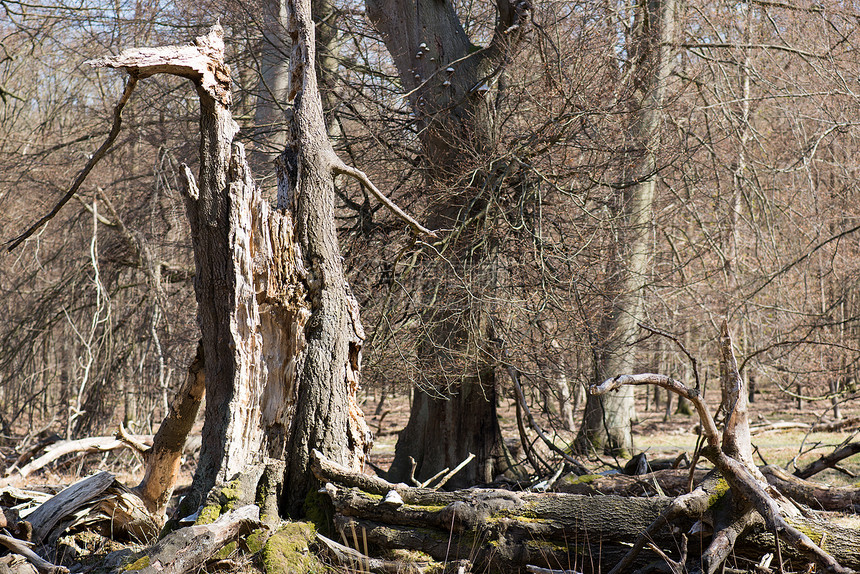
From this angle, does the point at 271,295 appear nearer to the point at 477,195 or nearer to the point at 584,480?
the point at 477,195

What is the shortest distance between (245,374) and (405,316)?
330 centimetres

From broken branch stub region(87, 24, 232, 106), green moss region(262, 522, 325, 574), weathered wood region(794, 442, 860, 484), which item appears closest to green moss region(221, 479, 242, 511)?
green moss region(262, 522, 325, 574)

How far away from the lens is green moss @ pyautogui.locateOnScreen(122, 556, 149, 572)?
3.36m

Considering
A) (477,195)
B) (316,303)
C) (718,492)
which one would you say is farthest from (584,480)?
(316,303)

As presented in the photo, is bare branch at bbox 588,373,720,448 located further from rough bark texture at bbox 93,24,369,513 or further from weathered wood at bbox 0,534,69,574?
weathered wood at bbox 0,534,69,574

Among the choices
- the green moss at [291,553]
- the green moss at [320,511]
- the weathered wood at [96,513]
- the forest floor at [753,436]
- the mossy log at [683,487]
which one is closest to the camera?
the green moss at [291,553]

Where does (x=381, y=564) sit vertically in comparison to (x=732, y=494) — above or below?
below

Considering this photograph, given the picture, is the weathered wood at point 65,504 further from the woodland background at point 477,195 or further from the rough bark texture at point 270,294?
the woodland background at point 477,195

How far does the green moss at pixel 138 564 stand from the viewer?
3.36 metres

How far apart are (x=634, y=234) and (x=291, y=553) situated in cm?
700

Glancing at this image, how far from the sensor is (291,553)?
382 cm

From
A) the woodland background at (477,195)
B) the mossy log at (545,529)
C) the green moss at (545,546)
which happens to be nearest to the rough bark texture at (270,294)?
the mossy log at (545,529)

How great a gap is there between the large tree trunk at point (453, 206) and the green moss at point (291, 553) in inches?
114

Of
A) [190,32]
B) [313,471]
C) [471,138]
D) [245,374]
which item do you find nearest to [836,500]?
[313,471]
